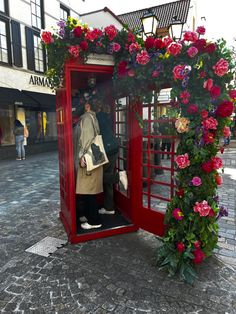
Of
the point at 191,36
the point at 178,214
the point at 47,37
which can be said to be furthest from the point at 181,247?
the point at 47,37

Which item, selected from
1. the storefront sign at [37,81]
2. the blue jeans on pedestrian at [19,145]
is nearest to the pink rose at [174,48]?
the blue jeans on pedestrian at [19,145]

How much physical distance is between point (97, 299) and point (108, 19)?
17.3m

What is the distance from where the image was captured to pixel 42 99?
40.7 feet

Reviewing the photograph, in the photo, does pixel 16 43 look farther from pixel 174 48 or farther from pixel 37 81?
pixel 174 48

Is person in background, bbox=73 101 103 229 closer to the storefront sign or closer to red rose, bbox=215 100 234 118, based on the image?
red rose, bbox=215 100 234 118

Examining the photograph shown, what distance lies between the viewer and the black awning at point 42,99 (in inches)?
465

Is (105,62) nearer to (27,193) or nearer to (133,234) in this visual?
(133,234)

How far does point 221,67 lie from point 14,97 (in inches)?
397

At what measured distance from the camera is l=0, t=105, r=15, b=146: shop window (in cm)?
1130

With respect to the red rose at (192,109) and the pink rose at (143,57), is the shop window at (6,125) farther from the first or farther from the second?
the red rose at (192,109)

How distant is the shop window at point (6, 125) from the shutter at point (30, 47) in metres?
2.44

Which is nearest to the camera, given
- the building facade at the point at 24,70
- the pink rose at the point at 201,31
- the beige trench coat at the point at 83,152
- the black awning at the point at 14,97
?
the pink rose at the point at 201,31

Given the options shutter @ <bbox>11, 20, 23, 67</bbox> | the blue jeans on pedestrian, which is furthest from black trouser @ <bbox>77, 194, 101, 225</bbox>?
shutter @ <bbox>11, 20, 23, 67</bbox>

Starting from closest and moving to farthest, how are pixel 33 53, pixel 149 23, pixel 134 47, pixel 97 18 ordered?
pixel 134 47 < pixel 149 23 < pixel 33 53 < pixel 97 18
